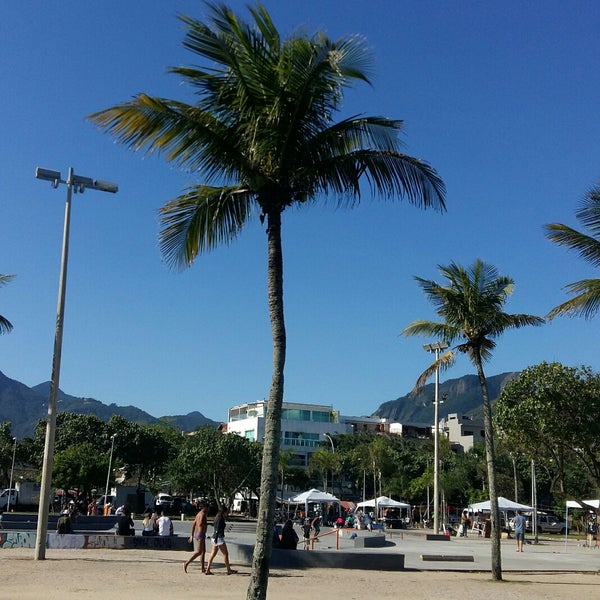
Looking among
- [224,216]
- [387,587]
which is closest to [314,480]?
[387,587]

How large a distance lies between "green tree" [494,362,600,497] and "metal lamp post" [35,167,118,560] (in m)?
16.6

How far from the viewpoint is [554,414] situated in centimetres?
2655

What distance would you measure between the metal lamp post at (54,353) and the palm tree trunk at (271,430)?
1098 centimetres

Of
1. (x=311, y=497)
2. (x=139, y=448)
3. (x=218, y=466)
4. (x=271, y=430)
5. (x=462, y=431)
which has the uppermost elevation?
(x=462, y=431)

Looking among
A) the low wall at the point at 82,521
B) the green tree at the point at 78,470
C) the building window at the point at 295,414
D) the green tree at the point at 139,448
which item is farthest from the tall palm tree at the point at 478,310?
the building window at the point at 295,414

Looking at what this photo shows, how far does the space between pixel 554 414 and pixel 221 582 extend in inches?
621

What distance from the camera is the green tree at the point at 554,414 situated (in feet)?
85.6

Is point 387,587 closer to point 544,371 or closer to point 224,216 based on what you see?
point 224,216

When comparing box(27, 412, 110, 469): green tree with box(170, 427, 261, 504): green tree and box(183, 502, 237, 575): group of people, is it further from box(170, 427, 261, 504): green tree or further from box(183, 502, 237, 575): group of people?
box(183, 502, 237, 575): group of people

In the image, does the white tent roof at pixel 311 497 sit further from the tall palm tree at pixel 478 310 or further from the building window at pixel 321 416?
the building window at pixel 321 416

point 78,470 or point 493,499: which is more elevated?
point 78,470

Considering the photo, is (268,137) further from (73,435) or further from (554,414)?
(73,435)

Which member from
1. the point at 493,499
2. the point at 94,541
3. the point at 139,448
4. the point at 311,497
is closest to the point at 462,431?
the point at 139,448

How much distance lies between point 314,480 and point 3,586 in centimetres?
8531
